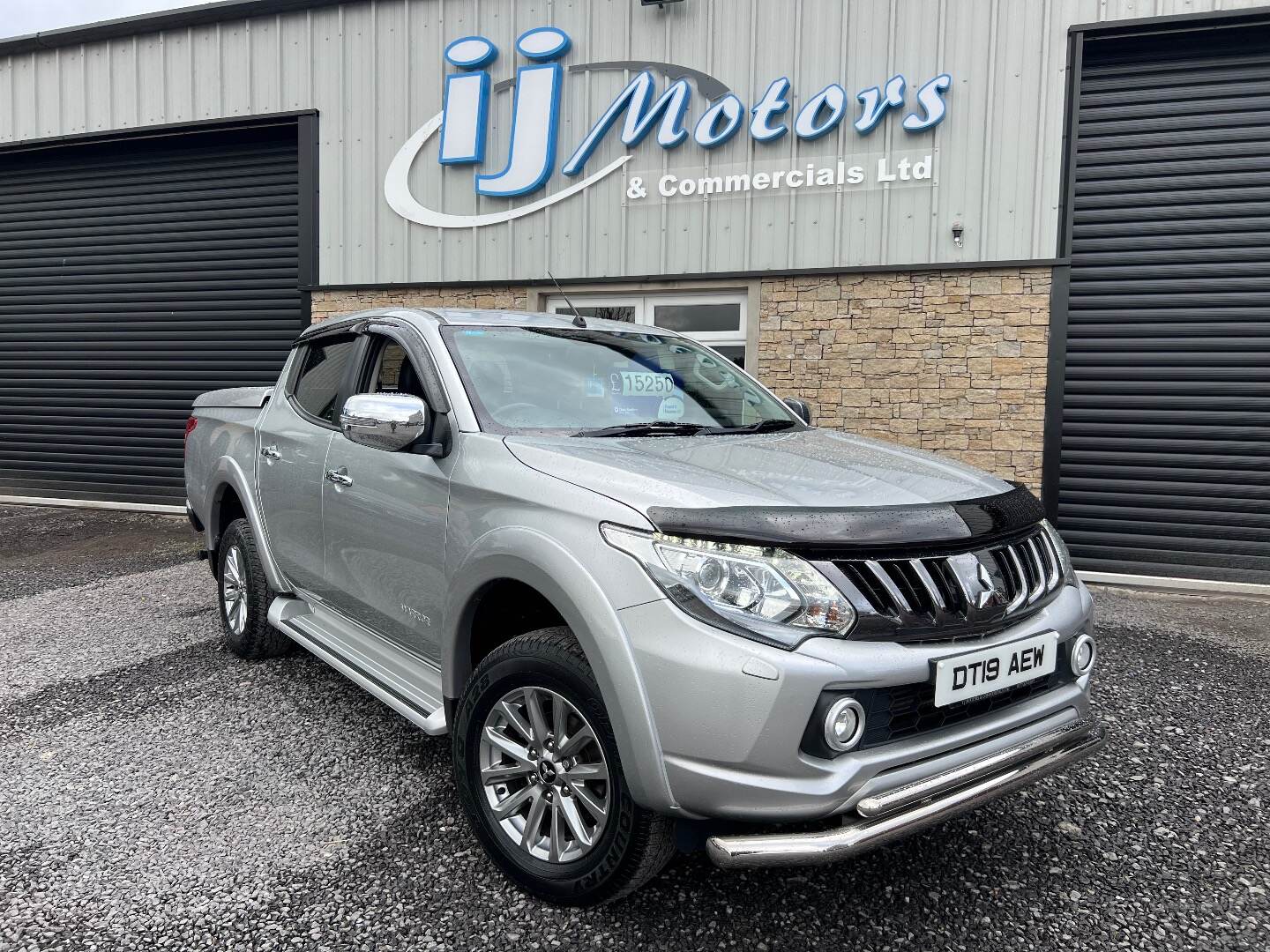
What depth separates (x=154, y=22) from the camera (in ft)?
29.3

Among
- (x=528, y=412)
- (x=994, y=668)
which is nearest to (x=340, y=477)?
(x=528, y=412)

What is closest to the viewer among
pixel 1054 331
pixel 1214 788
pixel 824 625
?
pixel 824 625

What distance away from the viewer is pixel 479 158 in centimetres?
796

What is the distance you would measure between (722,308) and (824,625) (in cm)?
597

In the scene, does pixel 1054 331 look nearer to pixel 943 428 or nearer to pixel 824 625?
pixel 943 428

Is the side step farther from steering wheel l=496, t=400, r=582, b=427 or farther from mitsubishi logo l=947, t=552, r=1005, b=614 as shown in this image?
mitsubishi logo l=947, t=552, r=1005, b=614

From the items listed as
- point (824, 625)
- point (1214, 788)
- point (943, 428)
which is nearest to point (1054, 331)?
point (943, 428)

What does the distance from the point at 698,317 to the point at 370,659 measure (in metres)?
5.29

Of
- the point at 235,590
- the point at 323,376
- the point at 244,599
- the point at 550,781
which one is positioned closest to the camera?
the point at 550,781

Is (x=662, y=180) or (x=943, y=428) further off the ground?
(x=662, y=180)

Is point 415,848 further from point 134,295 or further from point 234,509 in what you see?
point 134,295

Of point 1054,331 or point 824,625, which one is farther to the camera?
point 1054,331

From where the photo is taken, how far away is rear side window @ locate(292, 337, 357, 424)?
139 inches

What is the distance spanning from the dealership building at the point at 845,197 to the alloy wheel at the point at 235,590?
4.28 metres
